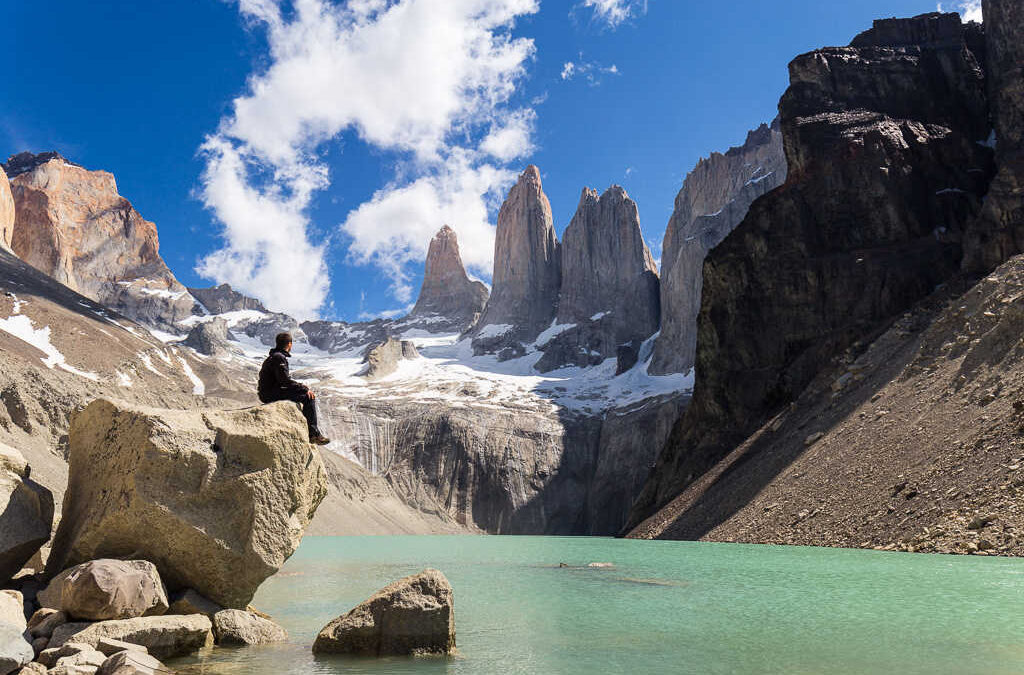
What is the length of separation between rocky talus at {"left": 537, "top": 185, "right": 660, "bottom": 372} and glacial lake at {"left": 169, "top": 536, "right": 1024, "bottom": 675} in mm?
123785

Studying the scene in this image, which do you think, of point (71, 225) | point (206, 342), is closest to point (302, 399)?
point (206, 342)

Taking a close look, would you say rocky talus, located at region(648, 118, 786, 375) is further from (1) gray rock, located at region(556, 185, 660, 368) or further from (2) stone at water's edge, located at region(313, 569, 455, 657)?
(2) stone at water's edge, located at region(313, 569, 455, 657)

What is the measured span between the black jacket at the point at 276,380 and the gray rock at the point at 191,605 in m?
3.05

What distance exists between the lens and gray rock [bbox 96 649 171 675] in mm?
7469

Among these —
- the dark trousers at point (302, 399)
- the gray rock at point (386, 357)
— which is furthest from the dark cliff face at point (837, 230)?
the gray rock at point (386, 357)

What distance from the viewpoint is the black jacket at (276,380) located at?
460 inches

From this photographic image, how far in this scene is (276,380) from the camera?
1190 cm

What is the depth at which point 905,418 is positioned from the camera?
3170cm

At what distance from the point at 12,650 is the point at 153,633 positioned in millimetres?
1539

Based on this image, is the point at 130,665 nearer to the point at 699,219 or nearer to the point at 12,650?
the point at 12,650

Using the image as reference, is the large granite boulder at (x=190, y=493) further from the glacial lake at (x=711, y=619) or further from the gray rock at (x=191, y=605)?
the glacial lake at (x=711, y=619)

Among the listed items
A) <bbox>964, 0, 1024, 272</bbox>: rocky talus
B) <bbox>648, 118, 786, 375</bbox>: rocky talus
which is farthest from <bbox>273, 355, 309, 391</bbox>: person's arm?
<bbox>648, 118, 786, 375</bbox>: rocky talus

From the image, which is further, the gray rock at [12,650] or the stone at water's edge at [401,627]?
the stone at water's edge at [401,627]

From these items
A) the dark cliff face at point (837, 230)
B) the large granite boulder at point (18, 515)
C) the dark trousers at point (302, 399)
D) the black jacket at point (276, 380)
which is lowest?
the large granite boulder at point (18, 515)
